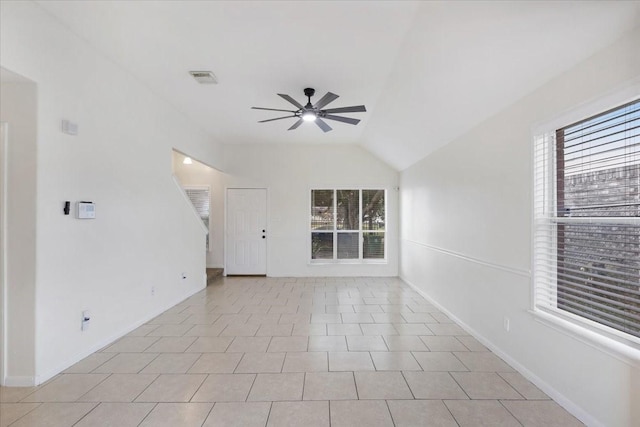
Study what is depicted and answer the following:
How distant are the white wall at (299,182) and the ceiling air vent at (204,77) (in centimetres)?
317

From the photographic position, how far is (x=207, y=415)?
212 cm

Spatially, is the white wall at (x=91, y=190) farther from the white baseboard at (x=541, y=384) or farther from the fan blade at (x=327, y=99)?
the white baseboard at (x=541, y=384)

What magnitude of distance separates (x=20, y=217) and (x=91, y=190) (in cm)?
64

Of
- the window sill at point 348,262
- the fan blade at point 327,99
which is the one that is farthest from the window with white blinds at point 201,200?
the fan blade at point 327,99

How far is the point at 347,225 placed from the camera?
7.02 m

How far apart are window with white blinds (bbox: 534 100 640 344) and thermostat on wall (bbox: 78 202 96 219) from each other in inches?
154

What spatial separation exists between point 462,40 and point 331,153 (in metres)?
4.53

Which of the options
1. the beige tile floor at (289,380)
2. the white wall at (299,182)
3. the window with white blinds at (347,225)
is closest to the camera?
the beige tile floor at (289,380)

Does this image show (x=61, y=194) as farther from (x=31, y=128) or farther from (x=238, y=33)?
(x=238, y=33)

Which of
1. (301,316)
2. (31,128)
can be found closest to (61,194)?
(31,128)

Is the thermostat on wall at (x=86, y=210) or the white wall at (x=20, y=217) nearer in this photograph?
the white wall at (x=20, y=217)

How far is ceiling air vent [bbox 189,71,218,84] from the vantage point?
138 inches

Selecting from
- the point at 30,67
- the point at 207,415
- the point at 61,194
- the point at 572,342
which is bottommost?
the point at 207,415

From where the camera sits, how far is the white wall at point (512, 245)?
1867mm
